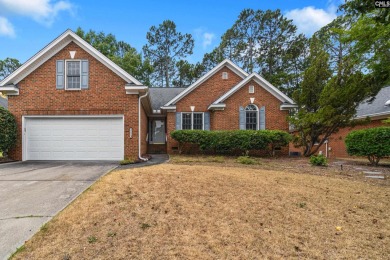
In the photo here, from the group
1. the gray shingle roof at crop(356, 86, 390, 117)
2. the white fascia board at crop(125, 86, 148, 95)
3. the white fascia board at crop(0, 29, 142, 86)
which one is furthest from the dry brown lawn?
the gray shingle roof at crop(356, 86, 390, 117)

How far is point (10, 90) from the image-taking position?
1066cm

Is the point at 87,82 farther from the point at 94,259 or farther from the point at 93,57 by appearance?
the point at 94,259

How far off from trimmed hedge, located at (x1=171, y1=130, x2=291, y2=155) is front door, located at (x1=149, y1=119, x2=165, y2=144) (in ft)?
12.7

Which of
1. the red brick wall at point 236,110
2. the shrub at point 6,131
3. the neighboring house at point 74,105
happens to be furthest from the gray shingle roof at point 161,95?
the shrub at point 6,131

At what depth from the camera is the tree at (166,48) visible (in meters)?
35.3

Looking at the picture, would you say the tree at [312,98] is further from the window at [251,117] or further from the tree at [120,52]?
the tree at [120,52]

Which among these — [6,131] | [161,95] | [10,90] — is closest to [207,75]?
[161,95]

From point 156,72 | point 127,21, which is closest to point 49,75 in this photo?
point 127,21

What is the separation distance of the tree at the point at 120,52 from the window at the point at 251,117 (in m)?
19.4

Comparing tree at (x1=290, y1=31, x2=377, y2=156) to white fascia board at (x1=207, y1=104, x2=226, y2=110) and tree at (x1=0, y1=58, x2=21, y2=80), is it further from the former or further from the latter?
tree at (x1=0, y1=58, x2=21, y2=80)

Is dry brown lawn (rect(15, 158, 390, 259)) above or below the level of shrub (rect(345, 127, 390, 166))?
below

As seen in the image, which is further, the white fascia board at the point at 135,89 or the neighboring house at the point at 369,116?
the neighboring house at the point at 369,116

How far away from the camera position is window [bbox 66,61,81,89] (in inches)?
433

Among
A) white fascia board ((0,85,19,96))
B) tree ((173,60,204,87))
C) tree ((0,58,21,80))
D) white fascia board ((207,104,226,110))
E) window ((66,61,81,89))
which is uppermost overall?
tree ((0,58,21,80))
